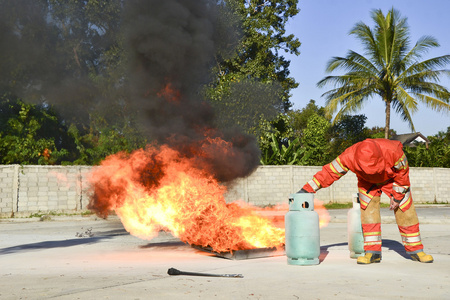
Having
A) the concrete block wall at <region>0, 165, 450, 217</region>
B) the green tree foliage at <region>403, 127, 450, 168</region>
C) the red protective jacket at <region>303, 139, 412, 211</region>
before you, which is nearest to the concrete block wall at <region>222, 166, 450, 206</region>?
the concrete block wall at <region>0, 165, 450, 217</region>

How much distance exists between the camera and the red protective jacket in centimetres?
688

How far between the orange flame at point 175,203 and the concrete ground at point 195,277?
41 cm

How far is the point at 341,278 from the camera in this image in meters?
5.95

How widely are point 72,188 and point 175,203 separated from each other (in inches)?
528

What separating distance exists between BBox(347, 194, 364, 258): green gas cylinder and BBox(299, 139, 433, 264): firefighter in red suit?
1.20 ft

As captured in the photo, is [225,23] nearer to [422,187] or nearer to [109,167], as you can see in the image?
[109,167]

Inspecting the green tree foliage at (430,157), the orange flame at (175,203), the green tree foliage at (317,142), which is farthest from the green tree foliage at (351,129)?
the orange flame at (175,203)

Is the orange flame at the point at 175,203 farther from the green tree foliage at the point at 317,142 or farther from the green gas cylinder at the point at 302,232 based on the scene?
the green tree foliage at the point at 317,142

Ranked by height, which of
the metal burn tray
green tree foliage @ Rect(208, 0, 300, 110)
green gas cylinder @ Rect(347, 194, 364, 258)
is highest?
green tree foliage @ Rect(208, 0, 300, 110)

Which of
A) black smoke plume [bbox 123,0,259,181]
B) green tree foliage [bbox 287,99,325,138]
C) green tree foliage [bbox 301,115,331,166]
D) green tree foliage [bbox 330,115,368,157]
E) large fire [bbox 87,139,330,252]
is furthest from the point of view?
green tree foliage [bbox 287,99,325,138]

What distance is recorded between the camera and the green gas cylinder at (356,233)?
24.8ft

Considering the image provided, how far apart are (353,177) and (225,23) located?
669 inches

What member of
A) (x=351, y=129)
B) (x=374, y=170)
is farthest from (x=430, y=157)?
(x=374, y=170)

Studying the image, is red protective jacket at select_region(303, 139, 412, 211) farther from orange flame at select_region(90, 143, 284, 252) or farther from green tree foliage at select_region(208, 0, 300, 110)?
green tree foliage at select_region(208, 0, 300, 110)
